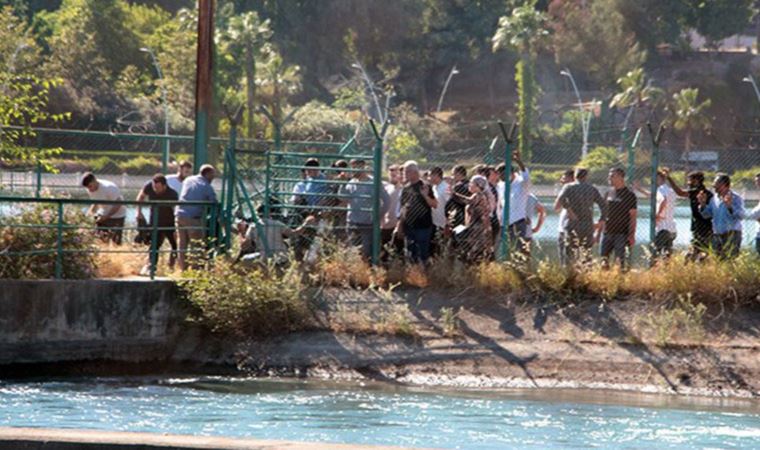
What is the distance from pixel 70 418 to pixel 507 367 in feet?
17.0

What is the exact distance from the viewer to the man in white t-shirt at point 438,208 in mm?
19578

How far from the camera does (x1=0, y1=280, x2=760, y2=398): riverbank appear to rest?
17.3m

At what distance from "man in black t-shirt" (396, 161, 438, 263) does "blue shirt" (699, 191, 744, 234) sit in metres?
3.28

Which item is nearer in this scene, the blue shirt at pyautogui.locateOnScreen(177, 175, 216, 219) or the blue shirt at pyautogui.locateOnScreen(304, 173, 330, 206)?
the blue shirt at pyautogui.locateOnScreen(177, 175, 216, 219)

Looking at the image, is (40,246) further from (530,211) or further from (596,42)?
(596,42)

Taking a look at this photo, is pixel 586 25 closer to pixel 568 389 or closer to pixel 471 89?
pixel 471 89

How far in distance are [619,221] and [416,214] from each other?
2436mm

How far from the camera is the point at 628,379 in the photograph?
17.2 metres

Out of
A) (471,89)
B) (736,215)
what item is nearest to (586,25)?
(471,89)

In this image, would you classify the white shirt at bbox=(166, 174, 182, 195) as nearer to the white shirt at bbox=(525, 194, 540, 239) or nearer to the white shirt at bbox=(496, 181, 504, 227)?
the white shirt at bbox=(496, 181, 504, 227)

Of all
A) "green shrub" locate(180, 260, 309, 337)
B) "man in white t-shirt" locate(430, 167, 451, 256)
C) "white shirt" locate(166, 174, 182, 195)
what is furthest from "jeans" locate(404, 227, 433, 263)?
"white shirt" locate(166, 174, 182, 195)

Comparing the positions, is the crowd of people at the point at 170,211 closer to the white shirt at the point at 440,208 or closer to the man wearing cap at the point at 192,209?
the man wearing cap at the point at 192,209

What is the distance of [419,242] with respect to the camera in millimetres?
19266

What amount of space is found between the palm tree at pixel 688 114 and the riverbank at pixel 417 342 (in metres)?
80.3
